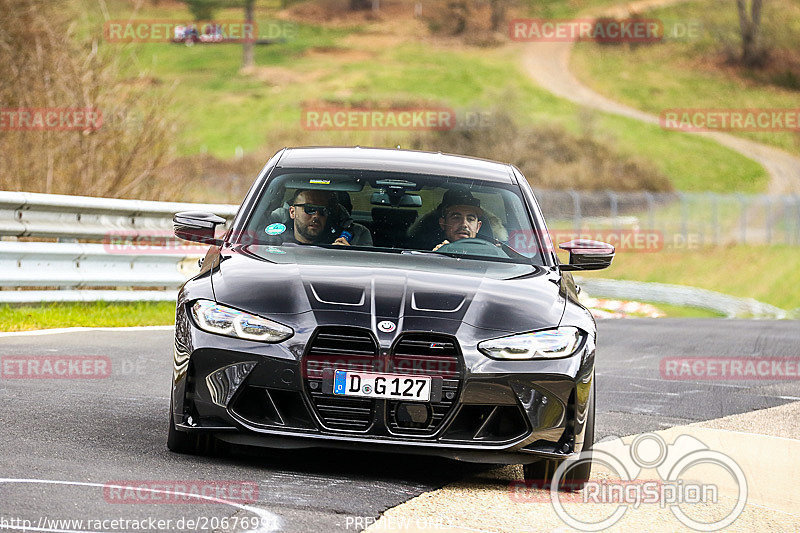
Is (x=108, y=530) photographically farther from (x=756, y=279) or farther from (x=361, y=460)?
(x=756, y=279)

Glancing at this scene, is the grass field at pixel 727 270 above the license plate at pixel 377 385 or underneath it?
underneath

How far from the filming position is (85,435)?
22.4 ft

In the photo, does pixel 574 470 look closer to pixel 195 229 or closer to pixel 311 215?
pixel 311 215

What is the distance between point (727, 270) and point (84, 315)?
111 feet

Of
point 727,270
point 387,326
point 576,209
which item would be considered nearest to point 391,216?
point 387,326

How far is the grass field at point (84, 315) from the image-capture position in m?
11.8

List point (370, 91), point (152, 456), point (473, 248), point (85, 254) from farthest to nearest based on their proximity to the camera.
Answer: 1. point (370, 91)
2. point (85, 254)
3. point (473, 248)
4. point (152, 456)

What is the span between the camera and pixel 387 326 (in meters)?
5.93

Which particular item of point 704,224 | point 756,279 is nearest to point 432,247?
point 756,279

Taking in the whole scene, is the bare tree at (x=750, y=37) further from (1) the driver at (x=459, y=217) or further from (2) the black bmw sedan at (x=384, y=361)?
(2) the black bmw sedan at (x=384, y=361)

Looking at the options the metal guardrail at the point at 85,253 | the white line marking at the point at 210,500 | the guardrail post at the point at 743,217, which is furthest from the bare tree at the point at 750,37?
the white line marking at the point at 210,500

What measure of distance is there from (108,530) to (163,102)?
1406cm

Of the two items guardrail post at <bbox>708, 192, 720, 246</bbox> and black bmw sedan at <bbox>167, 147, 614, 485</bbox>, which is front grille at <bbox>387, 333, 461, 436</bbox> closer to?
black bmw sedan at <bbox>167, 147, 614, 485</bbox>

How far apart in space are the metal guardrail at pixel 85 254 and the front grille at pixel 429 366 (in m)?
6.77
